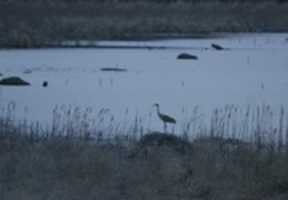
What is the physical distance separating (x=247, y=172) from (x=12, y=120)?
3.98 meters

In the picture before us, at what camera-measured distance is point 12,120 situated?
971 centimetres

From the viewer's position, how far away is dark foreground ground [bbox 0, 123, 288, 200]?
609 centimetres

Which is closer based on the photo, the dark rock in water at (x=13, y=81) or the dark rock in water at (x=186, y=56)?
the dark rock in water at (x=13, y=81)

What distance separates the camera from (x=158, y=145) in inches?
308

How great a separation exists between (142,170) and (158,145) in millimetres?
1124

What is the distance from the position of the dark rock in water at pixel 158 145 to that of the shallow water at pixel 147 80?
1.83 meters


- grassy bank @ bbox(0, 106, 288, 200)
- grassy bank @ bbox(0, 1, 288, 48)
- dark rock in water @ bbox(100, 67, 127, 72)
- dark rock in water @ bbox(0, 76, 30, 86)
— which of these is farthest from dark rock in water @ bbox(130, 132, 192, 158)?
grassy bank @ bbox(0, 1, 288, 48)

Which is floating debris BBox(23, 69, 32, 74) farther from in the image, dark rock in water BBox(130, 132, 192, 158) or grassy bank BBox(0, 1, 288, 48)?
dark rock in water BBox(130, 132, 192, 158)

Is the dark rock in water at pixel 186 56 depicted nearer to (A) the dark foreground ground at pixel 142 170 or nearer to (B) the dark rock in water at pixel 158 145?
(B) the dark rock in water at pixel 158 145

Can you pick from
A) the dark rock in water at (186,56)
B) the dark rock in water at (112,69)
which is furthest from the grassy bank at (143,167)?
the dark rock in water at (186,56)

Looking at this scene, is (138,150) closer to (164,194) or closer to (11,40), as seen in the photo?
(164,194)

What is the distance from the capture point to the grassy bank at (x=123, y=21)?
27453 mm

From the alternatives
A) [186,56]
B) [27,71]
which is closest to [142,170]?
[27,71]

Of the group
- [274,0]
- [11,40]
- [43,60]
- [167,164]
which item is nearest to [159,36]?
[11,40]
